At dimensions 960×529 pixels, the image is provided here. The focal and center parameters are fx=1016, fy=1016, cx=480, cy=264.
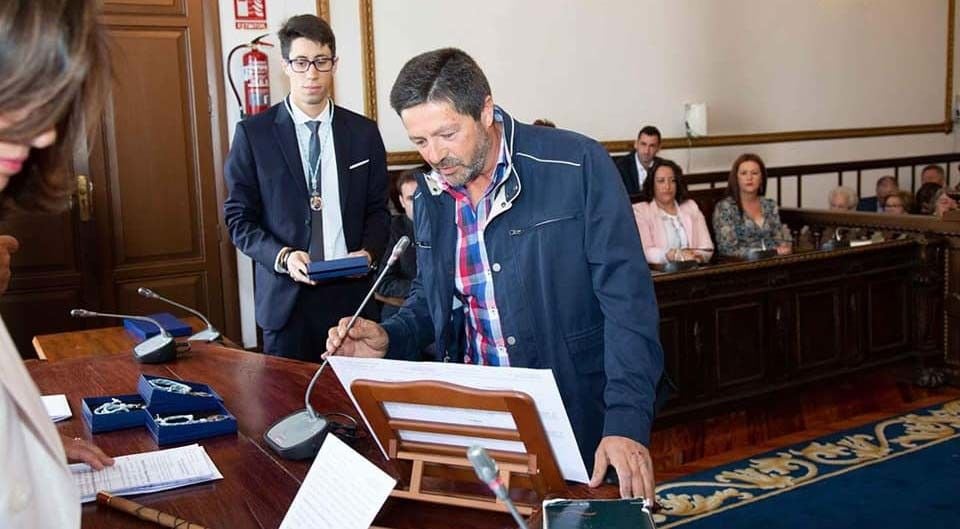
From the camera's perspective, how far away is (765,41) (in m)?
8.12

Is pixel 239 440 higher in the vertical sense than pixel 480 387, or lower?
lower

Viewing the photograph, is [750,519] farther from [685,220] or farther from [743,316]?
[685,220]

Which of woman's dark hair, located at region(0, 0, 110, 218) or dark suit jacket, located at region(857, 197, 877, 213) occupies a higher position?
woman's dark hair, located at region(0, 0, 110, 218)

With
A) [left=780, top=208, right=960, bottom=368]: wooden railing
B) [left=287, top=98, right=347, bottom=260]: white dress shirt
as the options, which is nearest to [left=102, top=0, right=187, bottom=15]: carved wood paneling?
[left=287, top=98, right=347, bottom=260]: white dress shirt

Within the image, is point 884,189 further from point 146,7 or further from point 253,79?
point 146,7

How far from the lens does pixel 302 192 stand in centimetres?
Result: 317

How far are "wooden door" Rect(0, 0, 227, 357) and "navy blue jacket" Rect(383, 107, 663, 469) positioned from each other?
12.2 feet

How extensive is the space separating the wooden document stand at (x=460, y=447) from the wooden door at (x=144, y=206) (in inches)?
160

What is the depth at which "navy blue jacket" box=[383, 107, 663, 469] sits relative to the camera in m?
1.86

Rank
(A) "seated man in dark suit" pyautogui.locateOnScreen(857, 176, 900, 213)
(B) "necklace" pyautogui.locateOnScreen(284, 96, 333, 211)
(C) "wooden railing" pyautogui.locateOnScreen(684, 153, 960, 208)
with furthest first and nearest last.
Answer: (C) "wooden railing" pyautogui.locateOnScreen(684, 153, 960, 208) → (A) "seated man in dark suit" pyautogui.locateOnScreen(857, 176, 900, 213) → (B) "necklace" pyautogui.locateOnScreen(284, 96, 333, 211)

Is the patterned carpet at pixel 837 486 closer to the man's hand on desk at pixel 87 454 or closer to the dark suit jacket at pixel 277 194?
the dark suit jacket at pixel 277 194

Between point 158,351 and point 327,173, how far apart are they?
884 millimetres

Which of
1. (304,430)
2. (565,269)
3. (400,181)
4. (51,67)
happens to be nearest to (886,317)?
(400,181)

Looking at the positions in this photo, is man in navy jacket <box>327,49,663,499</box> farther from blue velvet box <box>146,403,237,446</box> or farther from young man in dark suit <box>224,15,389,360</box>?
young man in dark suit <box>224,15,389,360</box>
